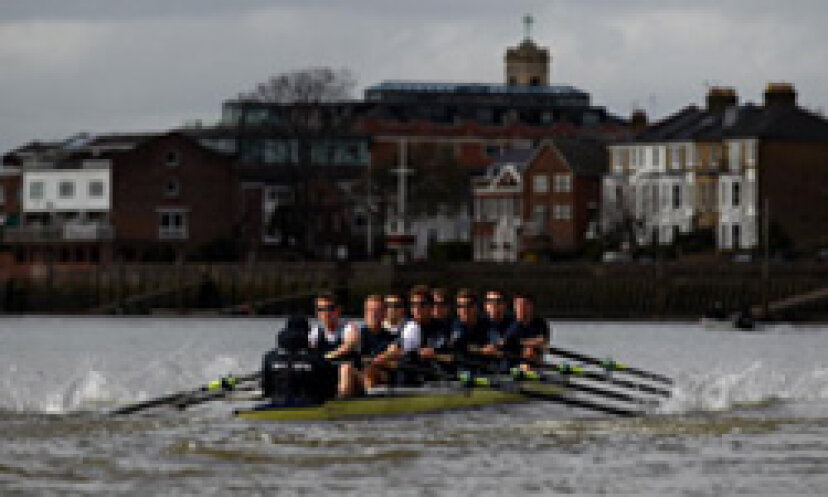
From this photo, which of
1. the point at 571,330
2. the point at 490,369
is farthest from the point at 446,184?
the point at 490,369

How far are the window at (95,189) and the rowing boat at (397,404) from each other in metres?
81.7

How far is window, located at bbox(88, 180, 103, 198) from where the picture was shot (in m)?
120

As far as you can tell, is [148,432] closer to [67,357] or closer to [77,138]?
[67,357]

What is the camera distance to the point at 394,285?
9644 centimetres

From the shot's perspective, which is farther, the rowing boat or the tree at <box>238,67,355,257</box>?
the tree at <box>238,67,355,257</box>

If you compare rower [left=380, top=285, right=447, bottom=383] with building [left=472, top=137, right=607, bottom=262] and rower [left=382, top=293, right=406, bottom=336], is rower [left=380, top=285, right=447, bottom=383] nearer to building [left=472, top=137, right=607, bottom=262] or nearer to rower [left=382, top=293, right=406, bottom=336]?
rower [left=382, top=293, right=406, bottom=336]

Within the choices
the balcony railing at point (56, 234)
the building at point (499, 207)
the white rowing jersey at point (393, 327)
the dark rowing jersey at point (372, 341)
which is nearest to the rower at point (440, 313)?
the white rowing jersey at point (393, 327)

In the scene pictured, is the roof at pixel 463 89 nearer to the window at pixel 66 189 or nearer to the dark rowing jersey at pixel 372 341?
the window at pixel 66 189

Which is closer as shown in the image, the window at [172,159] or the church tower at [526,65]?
the window at [172,159]

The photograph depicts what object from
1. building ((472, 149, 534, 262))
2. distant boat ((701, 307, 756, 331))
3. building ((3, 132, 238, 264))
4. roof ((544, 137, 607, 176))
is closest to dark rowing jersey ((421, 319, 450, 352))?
distant boat ((701, 307, 756, 331))

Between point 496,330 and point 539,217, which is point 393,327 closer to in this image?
point 496,330

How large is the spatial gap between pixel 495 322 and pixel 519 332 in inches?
16.9

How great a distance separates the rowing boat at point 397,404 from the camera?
34969mm

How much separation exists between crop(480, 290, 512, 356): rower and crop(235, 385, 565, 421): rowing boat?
0.97m
